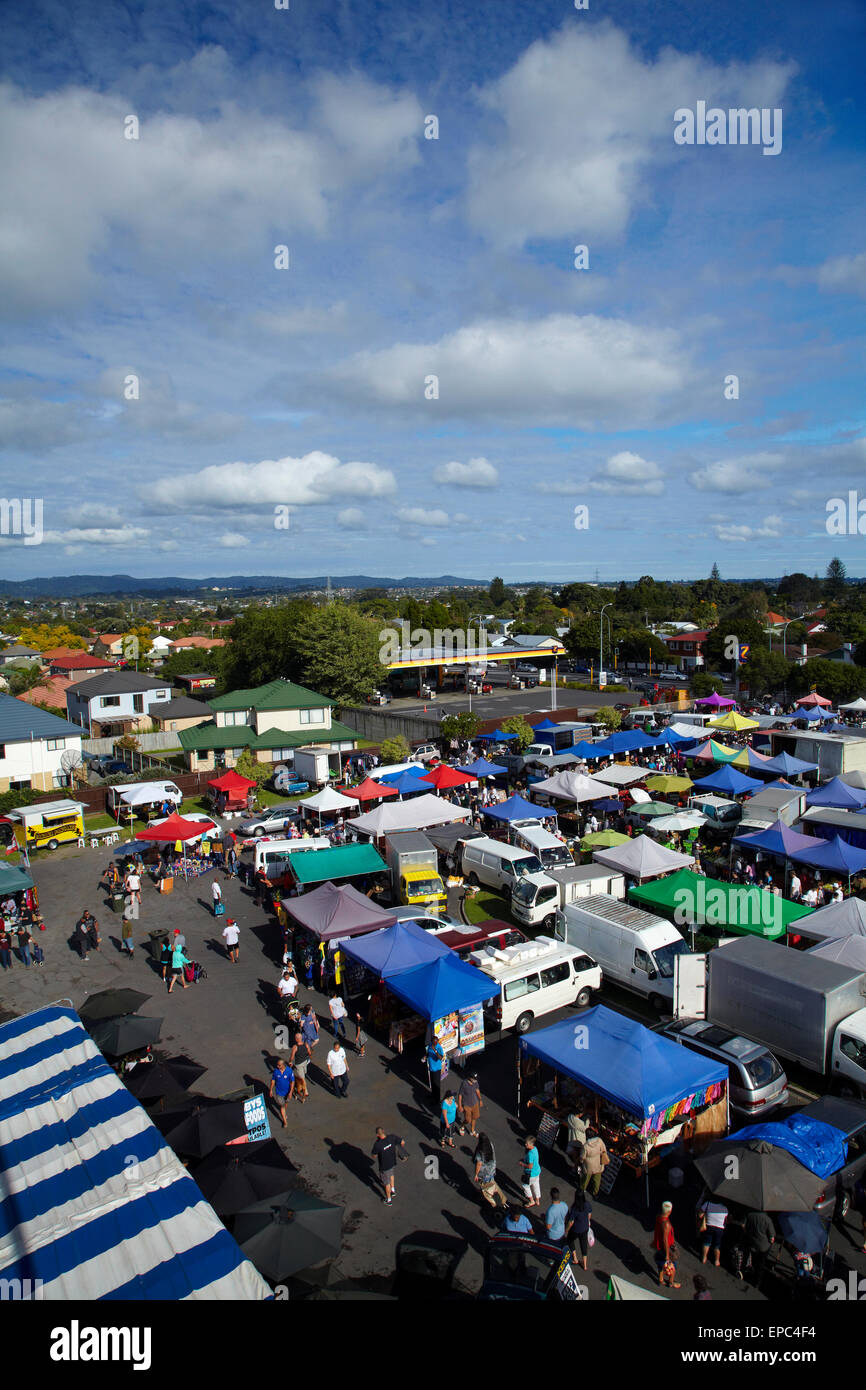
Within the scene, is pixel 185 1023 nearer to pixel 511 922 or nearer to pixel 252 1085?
pixel 252 1085

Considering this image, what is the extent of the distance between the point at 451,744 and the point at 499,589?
527 ft

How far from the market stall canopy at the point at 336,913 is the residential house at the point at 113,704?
31.0 meters

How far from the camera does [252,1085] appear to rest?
11047 millimetres

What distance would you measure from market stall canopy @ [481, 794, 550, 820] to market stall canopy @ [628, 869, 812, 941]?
5861 mm

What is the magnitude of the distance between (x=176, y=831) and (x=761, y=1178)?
56.2 feet

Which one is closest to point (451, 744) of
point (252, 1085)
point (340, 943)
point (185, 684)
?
point (340, 943)

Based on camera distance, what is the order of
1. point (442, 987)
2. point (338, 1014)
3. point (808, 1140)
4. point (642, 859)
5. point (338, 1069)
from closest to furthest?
1. point (808, 1140)
2. point (338, 1069)
3. point (442, 987)
4. point (338, 1014)
5. point (642, 859)

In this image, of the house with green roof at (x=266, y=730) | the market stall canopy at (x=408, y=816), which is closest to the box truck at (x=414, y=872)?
the market stall canopy at (x=408, y=816)

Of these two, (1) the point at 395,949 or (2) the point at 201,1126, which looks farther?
(1) the point at 395,949

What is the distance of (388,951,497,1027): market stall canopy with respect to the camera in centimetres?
1103

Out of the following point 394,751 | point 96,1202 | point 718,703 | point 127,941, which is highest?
point 718,703

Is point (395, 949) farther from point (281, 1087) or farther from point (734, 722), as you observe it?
point (734, 722)

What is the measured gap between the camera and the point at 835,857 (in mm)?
18078

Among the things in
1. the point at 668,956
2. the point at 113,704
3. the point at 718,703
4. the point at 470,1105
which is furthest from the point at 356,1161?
the point at 113,704
